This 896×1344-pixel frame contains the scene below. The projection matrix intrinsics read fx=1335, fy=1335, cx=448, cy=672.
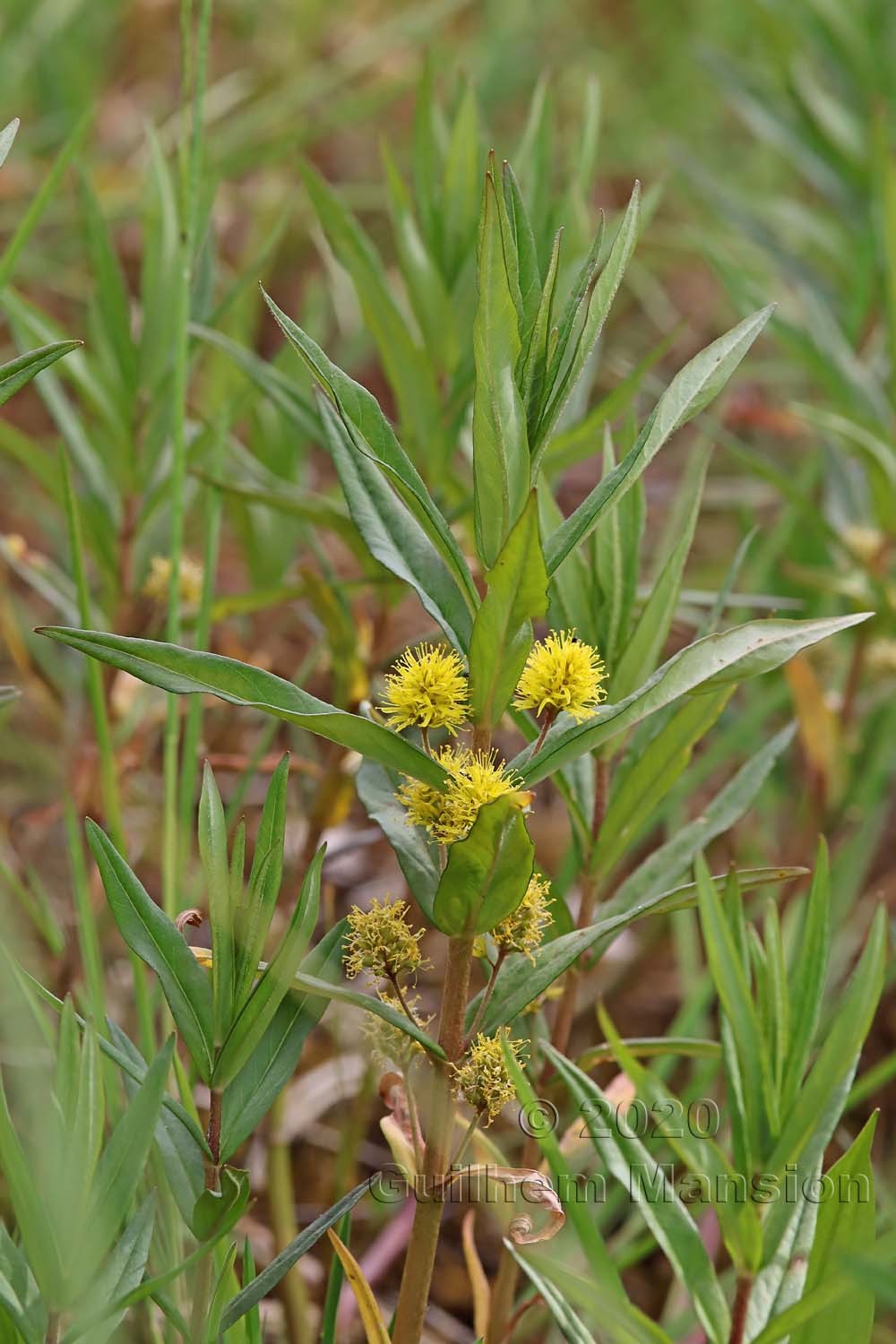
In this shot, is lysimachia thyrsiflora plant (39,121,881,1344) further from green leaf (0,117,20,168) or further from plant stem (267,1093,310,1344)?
plant stem (267,1093,310,1344)

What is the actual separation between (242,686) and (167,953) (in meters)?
0.15

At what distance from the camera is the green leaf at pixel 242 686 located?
0.62 meters

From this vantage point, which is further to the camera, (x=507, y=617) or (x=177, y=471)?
(x=177, y=471)

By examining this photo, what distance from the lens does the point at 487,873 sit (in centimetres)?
64

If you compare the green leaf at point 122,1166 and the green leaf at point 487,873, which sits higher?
the green leaf at point 487,873

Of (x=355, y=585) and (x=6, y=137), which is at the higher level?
(x=6, y=137)

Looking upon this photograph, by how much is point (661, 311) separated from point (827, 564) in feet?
3.24

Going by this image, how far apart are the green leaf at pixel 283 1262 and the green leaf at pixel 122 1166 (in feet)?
0.27

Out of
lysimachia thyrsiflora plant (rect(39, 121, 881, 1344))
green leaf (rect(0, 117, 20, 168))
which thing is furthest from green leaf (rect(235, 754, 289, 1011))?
green leaf (rect(0, 117, 20, 168))

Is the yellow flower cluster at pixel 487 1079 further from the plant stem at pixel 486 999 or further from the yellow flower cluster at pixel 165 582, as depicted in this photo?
the yellow flower cluster at pixel 165 582

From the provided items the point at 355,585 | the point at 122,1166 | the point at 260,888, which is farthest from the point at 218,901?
the point at 355,585

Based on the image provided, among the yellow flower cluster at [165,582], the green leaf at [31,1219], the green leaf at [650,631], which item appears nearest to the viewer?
Answer: the green leaf at [31,1219]

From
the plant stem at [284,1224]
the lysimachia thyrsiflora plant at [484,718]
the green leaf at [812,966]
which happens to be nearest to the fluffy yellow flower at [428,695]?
the lysimachia thyrsiflora plant at [484,718]

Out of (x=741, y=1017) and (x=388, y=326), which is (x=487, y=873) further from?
(x=388, y=326)
